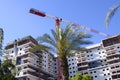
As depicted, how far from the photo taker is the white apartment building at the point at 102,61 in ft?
399

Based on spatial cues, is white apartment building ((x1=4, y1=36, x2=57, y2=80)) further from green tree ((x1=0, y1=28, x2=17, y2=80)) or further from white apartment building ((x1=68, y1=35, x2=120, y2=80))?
green tree ((x1=0, y1=28, x2=17, y2=80))

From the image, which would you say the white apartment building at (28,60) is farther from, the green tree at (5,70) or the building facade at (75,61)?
the green tree at (5,70)

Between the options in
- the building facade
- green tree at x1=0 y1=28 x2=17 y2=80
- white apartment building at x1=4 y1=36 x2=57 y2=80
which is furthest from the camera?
the building facade

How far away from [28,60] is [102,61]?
33089 mm

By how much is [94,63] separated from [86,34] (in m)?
99.1

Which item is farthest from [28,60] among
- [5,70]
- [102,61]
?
[5,70]

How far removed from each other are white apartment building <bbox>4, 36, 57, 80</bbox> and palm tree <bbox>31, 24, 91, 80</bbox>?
7749 cm

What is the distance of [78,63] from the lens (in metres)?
134

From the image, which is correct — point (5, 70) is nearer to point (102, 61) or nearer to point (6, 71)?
point (6, 71)

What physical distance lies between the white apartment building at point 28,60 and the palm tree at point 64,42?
77.5 m

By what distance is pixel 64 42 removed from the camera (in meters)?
33.4

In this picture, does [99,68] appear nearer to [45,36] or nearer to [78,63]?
[78,63]

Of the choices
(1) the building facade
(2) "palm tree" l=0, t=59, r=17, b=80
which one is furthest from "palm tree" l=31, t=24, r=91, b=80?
(1) the building facade

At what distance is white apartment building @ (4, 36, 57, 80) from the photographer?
115562 millimetres
